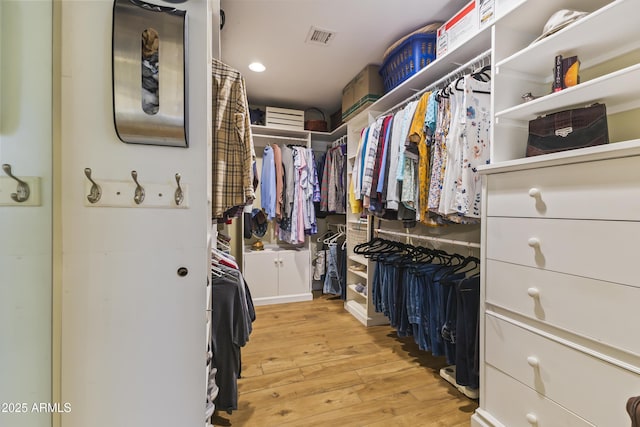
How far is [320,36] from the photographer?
199cm

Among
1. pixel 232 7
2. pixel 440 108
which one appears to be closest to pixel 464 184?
pixel 440 108

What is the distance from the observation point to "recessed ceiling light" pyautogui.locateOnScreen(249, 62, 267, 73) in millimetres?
2391

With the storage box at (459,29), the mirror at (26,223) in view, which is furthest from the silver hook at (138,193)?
the storage box at (459,29)

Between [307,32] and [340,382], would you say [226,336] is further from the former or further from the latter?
[307,32]

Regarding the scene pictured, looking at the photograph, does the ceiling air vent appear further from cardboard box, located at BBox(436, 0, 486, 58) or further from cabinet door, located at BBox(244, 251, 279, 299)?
cabinet door, located at BBox(244, 251, 279, 299)

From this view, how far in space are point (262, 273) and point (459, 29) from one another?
272cm

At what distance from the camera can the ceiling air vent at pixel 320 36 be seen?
193cm

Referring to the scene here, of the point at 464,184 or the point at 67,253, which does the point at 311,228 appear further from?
the point at 67,253

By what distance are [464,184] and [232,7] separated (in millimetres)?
1833

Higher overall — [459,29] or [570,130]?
[459,29]

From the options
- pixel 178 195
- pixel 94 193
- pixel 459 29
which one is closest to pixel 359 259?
pixel 459 29

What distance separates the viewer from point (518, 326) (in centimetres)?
110

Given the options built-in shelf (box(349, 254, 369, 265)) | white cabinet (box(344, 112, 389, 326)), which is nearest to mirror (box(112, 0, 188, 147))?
white cabinet (box(344, 112, 389, 326))

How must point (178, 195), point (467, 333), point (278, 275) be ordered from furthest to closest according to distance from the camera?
point (278, 275) → point (467, 333) → point (178, 195)
